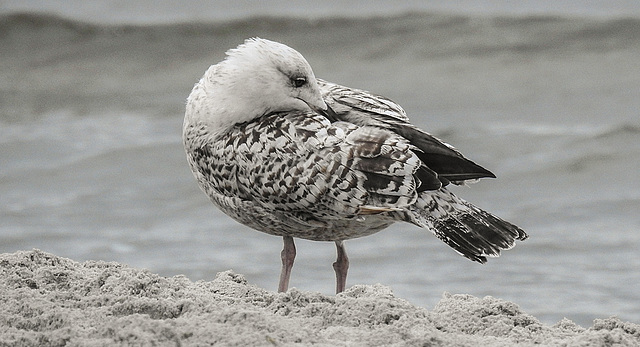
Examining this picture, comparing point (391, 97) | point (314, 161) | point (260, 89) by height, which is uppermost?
point (391, 97)

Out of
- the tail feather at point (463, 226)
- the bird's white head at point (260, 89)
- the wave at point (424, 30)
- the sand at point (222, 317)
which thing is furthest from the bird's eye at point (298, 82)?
the wave at point (424, 30)

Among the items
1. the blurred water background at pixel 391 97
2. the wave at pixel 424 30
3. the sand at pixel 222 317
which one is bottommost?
the sand at pixel 222 317

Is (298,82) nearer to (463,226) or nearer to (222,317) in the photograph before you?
(463,226)

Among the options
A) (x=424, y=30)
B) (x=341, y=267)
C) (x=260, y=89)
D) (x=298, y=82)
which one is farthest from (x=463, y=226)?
(x=424, y=30)

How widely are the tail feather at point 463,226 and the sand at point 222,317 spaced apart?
294 mm

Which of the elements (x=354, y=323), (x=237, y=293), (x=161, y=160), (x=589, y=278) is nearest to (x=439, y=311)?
(x=354, y=323)

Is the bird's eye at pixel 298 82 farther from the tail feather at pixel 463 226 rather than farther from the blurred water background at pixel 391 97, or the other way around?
the blurred water background at pixel 391 97

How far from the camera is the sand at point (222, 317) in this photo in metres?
4.34

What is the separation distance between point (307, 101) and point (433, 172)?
828 millimetres

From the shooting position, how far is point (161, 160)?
1203cm

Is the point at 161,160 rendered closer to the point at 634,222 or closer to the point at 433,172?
the point at 634,222

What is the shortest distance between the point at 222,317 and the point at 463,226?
155 centimetres

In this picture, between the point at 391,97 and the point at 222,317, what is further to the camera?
the point at 391,97

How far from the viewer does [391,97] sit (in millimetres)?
13945
